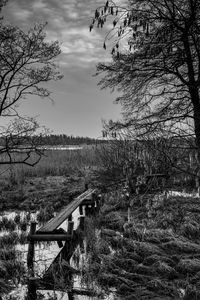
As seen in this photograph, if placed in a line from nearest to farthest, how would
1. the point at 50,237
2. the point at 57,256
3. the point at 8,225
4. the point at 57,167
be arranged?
the point at 57,256
the point at 50,237
the point at 8,225
the point at 57,167

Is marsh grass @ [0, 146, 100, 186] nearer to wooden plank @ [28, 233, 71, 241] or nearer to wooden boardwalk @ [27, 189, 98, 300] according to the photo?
wooden boardwalk @ [27, 189, 98, 300]

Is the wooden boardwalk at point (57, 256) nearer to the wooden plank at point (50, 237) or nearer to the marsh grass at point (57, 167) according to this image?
the wooden plank at point (50, 237)

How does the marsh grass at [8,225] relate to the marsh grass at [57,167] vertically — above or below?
below

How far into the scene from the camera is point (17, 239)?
23.8 ft

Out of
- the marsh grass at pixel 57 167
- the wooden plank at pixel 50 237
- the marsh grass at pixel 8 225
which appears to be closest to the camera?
the wooden plank at pixel 50 237

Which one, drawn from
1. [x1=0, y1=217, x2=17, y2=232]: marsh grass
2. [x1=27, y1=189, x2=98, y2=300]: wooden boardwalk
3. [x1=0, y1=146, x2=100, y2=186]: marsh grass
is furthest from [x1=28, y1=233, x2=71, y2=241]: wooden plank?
[x1=0, y1=146, x2=100, y2=186]: marsh grass

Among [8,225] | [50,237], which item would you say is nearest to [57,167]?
[8,225]

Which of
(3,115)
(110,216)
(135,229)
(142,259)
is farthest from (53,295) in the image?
(3,115)

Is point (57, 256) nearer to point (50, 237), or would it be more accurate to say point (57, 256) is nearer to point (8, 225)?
point (50, 237)

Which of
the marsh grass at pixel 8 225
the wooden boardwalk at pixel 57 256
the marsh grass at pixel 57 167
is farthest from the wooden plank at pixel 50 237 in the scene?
the marsh grass at pixel 57 167

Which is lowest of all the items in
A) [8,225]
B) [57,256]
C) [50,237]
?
[8,225]

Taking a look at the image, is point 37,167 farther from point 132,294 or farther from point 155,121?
point 132,294

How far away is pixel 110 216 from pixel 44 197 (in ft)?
18.4

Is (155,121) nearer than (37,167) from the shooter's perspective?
Yes
